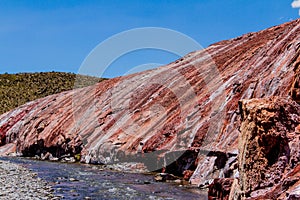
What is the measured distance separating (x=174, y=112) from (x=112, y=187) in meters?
17.7

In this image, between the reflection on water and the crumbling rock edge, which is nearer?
the crumbling rock edge

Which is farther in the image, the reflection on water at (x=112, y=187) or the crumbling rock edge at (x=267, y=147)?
the reflection on water at (x=112, y=187)

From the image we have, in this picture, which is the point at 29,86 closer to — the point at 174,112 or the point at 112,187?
the point at 174,112

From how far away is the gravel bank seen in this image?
2273cm

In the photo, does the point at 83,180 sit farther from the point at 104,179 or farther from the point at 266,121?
the point at 266,121

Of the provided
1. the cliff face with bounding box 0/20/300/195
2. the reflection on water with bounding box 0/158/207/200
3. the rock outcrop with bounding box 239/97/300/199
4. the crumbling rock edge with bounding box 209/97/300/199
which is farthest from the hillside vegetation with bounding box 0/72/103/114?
the rock outcrop with bounding box 239/97/300/199

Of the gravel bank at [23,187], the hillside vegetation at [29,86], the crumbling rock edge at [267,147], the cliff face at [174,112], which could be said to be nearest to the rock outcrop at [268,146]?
the crumbling rock edge at [267,147]

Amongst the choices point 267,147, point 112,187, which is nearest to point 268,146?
point 267,147

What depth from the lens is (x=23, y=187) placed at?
25953 mm

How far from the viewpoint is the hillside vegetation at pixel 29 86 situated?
125 m

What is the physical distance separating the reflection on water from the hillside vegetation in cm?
8599

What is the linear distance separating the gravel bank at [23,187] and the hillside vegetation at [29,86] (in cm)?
8647

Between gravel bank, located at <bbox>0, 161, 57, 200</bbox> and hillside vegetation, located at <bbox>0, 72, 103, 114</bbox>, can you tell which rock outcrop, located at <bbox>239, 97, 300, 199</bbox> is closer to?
gravel bank, located at <bbox>0, 161, 57, 200</bbox>

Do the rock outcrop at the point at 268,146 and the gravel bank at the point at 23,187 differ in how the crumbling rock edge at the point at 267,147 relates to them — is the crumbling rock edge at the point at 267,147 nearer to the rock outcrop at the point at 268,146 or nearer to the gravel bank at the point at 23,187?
the rock outcrop at the point at 268,146
